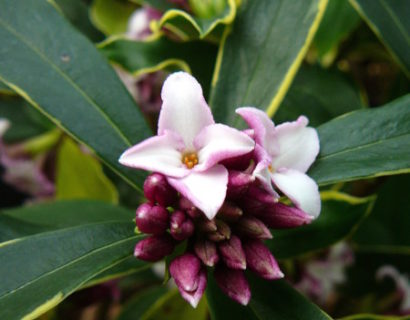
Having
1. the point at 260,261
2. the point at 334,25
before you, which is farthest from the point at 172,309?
the point at 334,25

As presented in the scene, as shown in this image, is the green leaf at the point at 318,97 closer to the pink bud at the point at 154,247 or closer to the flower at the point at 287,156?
the flower at the point at 287,156

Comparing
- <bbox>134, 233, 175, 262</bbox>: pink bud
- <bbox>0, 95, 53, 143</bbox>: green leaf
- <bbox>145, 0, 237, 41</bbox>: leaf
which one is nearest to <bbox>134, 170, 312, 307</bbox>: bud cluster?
<bbox>134, 233, 175, 262</bbox>: pink bud

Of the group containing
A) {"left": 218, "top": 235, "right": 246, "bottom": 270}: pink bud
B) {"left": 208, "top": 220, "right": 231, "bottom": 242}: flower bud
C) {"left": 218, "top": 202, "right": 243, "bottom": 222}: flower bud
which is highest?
{"left": 218, "top": 202, "right": 243, "bottom": 222}: flower bud

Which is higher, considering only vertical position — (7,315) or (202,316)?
(7,315)

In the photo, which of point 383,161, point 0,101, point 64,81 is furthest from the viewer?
point 0,101

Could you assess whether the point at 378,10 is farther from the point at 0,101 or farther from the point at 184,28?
the point at 0,101

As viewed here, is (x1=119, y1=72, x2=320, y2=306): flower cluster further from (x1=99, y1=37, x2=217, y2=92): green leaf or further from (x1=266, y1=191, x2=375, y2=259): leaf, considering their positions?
(x1=99, y1=37, x2=217, y2=92): green leaf

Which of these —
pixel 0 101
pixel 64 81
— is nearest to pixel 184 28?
pixel 64 81
